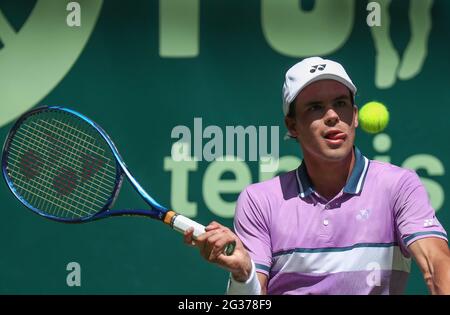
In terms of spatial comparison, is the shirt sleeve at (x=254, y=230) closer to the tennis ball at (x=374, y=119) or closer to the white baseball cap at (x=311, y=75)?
the white baseball cap at (x=311, y=75)

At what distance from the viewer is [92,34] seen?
5188 millimetres

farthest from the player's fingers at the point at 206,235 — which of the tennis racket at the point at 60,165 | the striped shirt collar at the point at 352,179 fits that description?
the tennis racket at the point at 60,165

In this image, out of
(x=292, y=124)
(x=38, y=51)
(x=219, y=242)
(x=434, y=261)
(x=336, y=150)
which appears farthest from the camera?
(x=38, y=51)

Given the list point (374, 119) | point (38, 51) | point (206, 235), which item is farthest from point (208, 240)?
point (38, 51)

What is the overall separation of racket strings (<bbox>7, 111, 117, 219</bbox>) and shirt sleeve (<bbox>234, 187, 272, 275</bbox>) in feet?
2.03

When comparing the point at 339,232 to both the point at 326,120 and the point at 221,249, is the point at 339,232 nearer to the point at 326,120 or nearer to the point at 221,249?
the point at 326,120

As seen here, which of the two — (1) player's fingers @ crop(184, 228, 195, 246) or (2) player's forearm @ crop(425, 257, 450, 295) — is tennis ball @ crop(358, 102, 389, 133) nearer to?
(2) player's forearm @ crop(425, 257, 450, 295)

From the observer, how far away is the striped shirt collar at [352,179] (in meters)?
3.68

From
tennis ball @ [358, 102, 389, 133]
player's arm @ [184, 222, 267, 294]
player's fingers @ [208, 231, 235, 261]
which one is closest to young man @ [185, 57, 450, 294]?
player's arm @ [184, 222, 267, 294]

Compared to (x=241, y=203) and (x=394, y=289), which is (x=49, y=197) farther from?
(x=394, y=289)

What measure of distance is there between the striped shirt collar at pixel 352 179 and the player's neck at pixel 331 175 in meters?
0.02

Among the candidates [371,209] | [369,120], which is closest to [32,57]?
[369,120]

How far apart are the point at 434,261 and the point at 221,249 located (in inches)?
23.7

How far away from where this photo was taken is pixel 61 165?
4340mm
